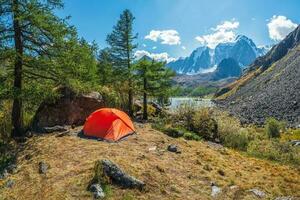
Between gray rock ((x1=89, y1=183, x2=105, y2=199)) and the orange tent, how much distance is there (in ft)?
22.1

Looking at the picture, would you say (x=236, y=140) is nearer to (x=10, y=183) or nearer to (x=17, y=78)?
(x=17, y=78)

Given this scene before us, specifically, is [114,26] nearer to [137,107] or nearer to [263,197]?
[137,107]

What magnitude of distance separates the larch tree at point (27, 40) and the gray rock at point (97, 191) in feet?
25.8

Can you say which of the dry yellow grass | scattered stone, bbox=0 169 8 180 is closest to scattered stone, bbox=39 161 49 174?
the dry yellow grass

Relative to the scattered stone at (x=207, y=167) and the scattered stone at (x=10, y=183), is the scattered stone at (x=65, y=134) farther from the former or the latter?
the scattered stone at (x=207, y=167)

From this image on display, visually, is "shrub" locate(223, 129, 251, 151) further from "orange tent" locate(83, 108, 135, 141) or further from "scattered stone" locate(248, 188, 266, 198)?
"scattered stone" locate(248, 188, 266, 198)

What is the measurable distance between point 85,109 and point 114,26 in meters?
10.7

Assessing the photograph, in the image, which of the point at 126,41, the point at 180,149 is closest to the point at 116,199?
the point at 180,149

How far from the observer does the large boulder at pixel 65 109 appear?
2108 centimetres

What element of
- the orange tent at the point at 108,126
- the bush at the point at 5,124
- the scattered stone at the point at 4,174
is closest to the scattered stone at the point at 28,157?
the scattered stone at the point at 4,174

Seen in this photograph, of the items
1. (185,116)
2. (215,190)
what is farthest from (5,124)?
(215,190)

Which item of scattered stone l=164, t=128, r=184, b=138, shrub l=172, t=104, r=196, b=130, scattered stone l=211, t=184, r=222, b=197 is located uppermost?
shrub l=172, t=104, r=196, b=130

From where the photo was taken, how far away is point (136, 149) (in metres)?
16.3

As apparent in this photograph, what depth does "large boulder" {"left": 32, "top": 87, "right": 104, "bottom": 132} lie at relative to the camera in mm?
21078
